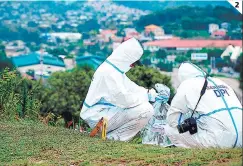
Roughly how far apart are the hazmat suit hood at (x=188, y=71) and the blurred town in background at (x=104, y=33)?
25100mm

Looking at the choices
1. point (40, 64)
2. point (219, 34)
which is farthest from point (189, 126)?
point (219, 34)

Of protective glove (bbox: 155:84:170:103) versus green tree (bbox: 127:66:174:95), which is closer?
protective glove (bbox: 155:84:170:103)

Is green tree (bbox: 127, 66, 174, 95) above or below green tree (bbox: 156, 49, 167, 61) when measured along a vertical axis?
above

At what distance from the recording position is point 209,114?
292 inches

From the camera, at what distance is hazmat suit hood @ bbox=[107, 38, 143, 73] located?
29.9 ft

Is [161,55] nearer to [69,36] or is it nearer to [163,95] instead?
[69,36]

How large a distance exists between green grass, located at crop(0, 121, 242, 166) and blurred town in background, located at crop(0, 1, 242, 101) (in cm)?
2510

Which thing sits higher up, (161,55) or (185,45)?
(185,45)

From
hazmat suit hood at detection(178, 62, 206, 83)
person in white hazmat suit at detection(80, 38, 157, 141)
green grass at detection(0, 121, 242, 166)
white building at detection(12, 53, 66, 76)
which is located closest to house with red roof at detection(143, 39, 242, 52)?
white building at detection(12, 53, 66, 76)

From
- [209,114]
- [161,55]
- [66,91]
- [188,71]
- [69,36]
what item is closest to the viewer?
[209,114]

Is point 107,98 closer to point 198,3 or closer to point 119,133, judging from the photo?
point 119,133

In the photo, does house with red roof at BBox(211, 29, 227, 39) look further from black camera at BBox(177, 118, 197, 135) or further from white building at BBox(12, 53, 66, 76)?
black camera at BBox(177, 118, 197, 135)

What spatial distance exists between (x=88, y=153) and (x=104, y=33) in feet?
279

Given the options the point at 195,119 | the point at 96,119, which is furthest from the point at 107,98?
the point at 195,119
